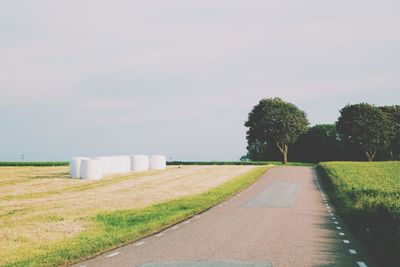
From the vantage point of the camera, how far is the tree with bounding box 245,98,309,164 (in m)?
98.7

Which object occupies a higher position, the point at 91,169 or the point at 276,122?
the point at 276,122

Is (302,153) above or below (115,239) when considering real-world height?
above

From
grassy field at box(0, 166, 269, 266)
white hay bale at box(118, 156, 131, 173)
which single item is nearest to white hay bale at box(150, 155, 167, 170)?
white hay bale at box(118, 156, 131, 173)

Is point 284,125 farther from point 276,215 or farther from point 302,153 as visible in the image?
point 276,215

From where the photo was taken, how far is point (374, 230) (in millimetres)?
17734

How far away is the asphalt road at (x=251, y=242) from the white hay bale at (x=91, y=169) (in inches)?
954

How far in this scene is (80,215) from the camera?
78.0 ft

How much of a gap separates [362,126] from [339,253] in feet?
301

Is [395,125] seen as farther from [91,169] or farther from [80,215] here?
[80,215]

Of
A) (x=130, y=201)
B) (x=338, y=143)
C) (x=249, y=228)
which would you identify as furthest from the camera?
(x=338, y=143)

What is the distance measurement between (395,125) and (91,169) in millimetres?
78346

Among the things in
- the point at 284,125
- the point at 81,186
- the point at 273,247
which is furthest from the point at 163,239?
the point at 284,125

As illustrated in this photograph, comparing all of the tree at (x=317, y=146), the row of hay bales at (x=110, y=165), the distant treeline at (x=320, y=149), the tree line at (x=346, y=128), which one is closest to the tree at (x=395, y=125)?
the tree line at (x=346, y=128)

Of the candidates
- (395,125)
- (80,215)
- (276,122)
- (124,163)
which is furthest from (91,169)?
(395,125)
